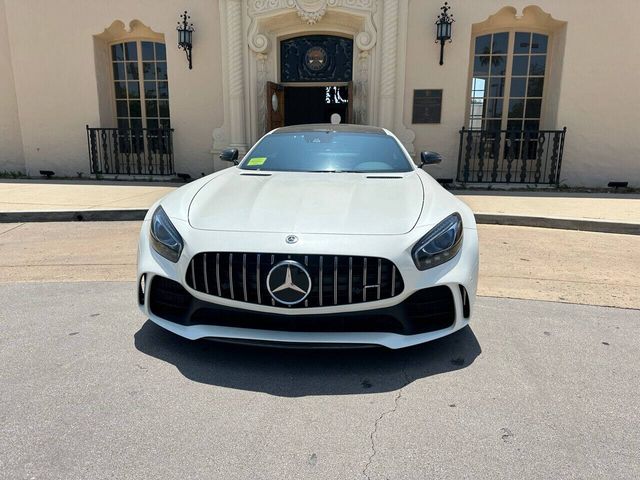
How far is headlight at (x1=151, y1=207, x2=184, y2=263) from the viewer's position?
2.61m

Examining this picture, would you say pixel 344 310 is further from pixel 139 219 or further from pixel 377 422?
pixel 139 219

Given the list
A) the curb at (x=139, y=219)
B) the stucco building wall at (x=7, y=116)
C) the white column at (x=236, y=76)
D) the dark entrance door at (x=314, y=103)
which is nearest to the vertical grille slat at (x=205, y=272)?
the curb at (x=139, y=219)

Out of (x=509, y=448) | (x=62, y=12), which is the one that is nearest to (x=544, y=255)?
(x=509, y=448)

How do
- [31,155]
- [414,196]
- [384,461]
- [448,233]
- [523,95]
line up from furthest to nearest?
[31,155] < [523,95] < [414,196] < [448,233] < [384,461]

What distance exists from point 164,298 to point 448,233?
5.67ft

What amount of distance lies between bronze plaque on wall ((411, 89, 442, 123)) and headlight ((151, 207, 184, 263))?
8.24m

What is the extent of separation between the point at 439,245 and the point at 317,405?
3.61 ft

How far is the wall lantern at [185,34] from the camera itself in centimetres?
1008

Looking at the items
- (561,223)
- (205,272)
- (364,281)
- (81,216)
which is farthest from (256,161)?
(561,223)

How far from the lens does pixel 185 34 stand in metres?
10.1

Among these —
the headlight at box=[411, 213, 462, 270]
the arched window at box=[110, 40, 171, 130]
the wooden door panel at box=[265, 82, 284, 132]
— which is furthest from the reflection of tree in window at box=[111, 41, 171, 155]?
the headlight at box=[411, 213, 462, 270]

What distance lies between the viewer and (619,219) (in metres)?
6.58

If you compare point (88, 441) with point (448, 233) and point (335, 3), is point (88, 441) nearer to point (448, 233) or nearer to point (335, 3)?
point (448, 233)

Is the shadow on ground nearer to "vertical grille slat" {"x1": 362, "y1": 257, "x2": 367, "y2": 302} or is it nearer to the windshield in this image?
"vertical grille slat" {"x1": 362, "y1": 257, "x2": 367, "y2": 302}
